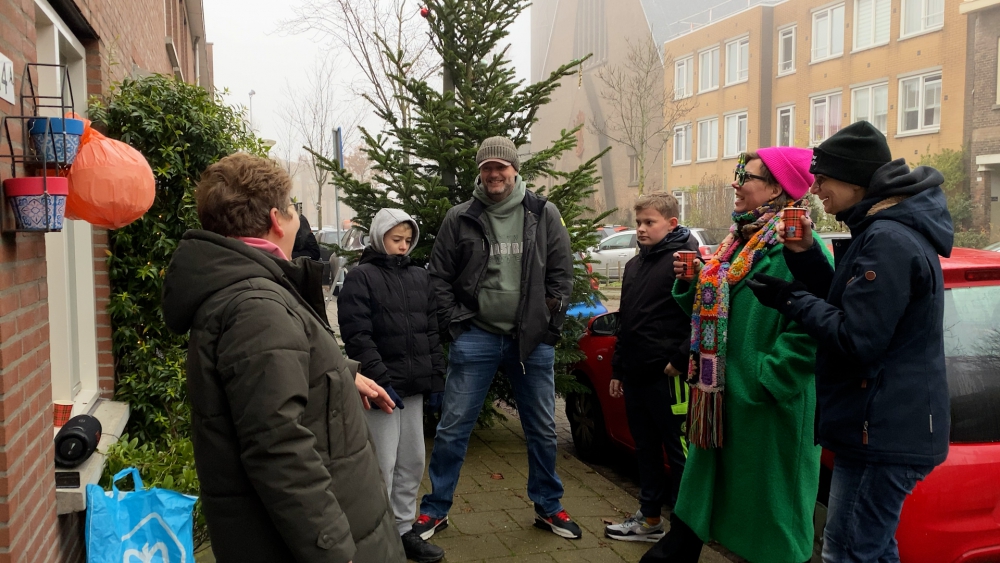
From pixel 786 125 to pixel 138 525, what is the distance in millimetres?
38514

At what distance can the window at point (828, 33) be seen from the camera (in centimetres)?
3428

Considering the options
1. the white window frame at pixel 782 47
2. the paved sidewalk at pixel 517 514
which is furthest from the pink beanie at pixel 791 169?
the white window frame at pixel 782 47

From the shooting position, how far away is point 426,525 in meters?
4.39

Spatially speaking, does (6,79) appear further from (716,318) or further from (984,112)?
(984,112)

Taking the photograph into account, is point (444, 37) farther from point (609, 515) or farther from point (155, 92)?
point (609, 515)

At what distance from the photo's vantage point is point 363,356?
3.93 m

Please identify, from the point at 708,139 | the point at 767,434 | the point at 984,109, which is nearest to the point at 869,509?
the point at 767,434

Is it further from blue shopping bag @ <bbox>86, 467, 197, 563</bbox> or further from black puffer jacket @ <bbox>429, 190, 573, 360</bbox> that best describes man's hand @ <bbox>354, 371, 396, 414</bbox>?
black puffer jacket @ <bbox>429, 190, 573, 360</bbox>

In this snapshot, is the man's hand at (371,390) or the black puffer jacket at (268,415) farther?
the man's hand at (371,390)

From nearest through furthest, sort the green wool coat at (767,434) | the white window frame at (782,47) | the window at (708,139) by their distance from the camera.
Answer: the green wool coat at (767,434) → the white window frame at (782,47) → the window at (708,139)

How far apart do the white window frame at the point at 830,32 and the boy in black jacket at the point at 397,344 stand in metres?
34.9

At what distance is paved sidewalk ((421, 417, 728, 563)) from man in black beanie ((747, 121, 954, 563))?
5.35 feet

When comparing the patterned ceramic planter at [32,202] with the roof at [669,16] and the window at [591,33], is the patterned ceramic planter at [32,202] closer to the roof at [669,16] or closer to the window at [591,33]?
the roof at [669,16]

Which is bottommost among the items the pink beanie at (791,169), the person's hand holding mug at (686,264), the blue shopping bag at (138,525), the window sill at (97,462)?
the blue shopping bag at (138,525)
